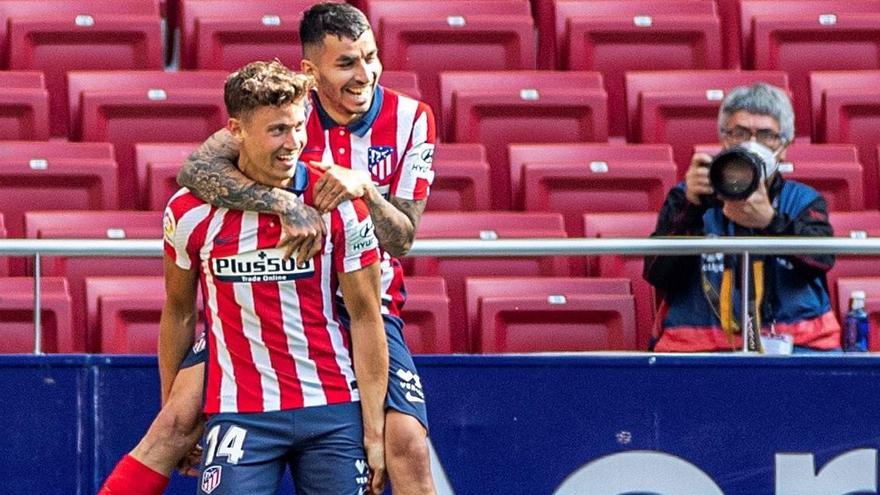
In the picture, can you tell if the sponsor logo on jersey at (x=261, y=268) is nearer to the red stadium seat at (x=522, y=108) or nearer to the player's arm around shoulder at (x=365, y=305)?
the player's arm around shoulder at (x=365, y=305)

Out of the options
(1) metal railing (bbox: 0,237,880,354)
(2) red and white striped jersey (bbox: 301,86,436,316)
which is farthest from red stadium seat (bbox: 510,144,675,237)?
(2) red and white striped jersey (bbox: 301,86,436,316)

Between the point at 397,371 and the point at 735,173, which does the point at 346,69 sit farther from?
the point at 735,173

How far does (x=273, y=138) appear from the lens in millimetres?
4570

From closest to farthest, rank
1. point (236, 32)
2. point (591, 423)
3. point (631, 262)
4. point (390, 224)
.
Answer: point (390, 224) → point (591, 423) → point (631, 262) → point (236, 32)

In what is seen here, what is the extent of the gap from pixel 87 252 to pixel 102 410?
0.58 metres

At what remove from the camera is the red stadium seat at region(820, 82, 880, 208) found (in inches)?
300

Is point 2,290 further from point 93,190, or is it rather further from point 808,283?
point 808,283

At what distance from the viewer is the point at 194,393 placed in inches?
194

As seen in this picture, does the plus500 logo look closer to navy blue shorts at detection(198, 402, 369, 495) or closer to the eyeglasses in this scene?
the eyeglasses

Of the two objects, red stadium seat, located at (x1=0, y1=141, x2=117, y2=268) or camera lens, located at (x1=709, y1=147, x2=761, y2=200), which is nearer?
camera lens, located at (x1=709, y1=147, x2=761, y2=200)

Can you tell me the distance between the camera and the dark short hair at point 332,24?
16.1 feet

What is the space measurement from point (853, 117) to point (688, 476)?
7.60 ft

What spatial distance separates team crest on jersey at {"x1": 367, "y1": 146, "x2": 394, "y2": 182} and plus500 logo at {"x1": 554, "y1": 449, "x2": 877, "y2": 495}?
138 centimetres

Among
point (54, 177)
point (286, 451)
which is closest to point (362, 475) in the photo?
point (286, 451)
